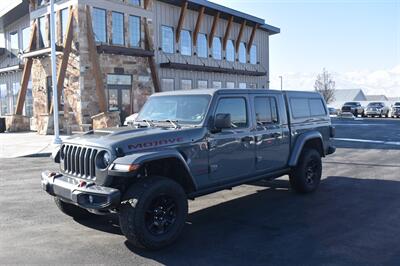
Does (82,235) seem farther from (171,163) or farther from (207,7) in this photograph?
(207,7)

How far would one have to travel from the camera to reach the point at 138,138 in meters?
5.11

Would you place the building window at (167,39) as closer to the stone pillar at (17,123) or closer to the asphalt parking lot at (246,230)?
the stone pillar at (17,123)

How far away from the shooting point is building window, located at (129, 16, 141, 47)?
2380 centimetres

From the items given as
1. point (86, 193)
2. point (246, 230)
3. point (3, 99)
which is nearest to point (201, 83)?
point (3, 99)

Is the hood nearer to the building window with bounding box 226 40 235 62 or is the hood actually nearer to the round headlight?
the round headlight

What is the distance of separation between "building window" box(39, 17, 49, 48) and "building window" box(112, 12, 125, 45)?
4.04m

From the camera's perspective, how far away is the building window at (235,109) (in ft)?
20.1

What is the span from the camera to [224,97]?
6.17 meters

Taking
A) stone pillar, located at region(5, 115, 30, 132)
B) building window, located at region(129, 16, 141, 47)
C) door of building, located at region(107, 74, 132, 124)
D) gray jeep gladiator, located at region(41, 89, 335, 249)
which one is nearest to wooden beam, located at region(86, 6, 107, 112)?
door of building, located at region(107, 74, 132, 124)

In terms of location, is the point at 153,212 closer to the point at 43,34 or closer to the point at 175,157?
the point at 175,157

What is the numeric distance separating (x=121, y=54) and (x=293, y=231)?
19093 mm

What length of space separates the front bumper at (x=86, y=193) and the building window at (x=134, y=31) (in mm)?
19446

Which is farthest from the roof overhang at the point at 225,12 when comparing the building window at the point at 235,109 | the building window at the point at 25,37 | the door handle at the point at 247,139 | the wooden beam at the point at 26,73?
the door handle at the point at 247,139

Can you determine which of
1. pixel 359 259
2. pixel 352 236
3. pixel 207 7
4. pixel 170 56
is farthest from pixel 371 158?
pixel 207 7
